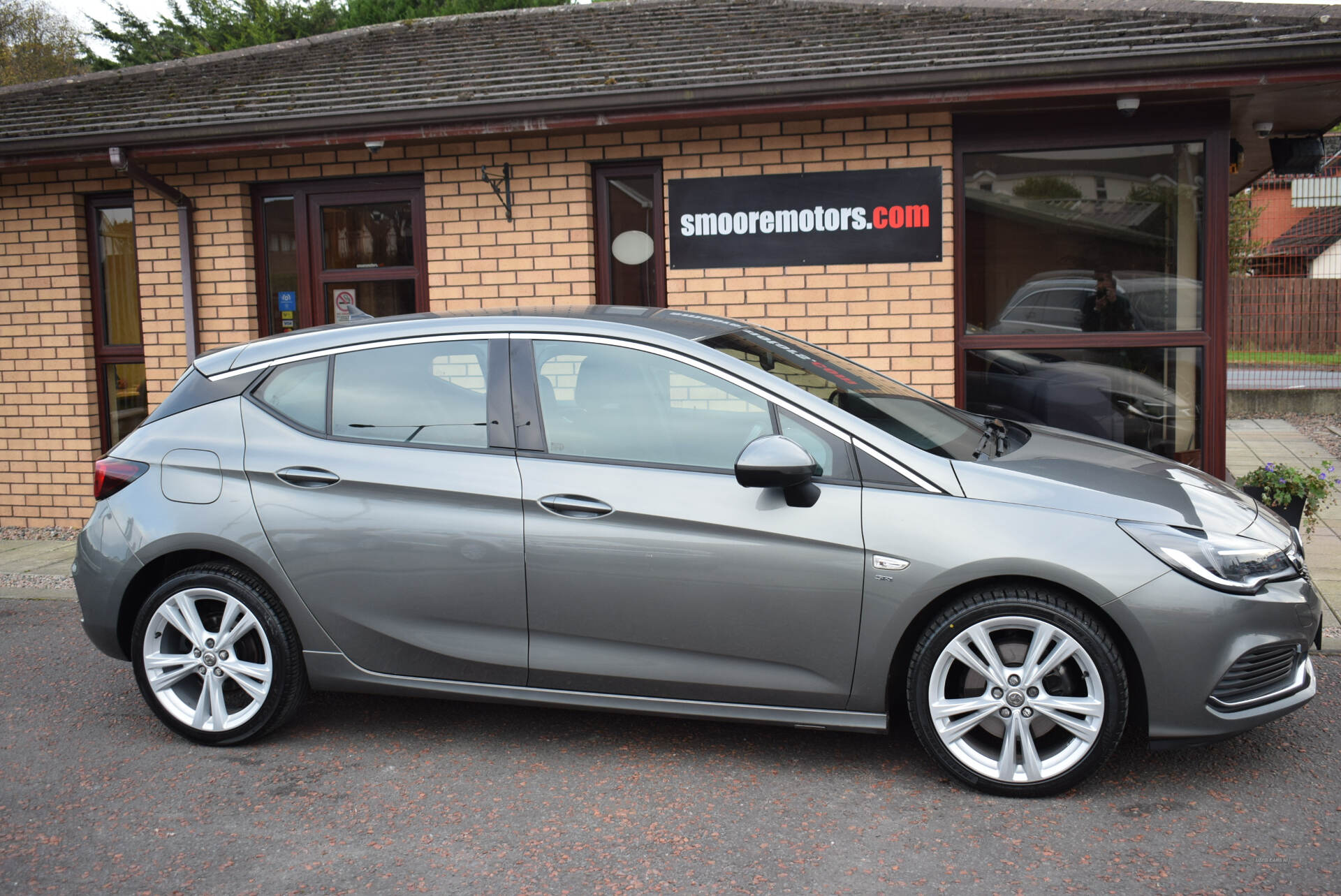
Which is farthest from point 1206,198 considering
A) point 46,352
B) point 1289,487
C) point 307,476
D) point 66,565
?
point 46,352

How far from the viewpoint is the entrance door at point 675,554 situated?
3781mm

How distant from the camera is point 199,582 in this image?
4.29 m

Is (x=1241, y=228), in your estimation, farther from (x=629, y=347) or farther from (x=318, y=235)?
(x=629, y=347)

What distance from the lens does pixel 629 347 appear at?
4.14 m

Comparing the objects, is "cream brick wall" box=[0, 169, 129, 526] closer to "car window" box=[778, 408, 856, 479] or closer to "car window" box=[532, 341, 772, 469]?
"car window" box=[532, 341, 772, 469]

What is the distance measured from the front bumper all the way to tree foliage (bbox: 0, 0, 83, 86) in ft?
108

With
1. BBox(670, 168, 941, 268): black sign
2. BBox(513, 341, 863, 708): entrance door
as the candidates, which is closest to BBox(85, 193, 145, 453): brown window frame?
BBox(670, 168, 941, 268): black sign

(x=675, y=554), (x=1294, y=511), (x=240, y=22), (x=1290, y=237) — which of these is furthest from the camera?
(x=1290, y=237)

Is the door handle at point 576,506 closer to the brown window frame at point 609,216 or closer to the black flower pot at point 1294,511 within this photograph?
the brown window frame at point 609,216

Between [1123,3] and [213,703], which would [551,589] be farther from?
[1123,3]

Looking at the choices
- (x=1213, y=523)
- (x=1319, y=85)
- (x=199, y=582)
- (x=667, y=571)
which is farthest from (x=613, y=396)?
(x=1319, y=85)

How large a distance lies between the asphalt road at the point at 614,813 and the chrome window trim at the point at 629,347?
1.13m

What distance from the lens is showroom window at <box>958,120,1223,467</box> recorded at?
729cm

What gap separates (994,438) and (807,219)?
3.49 metres
